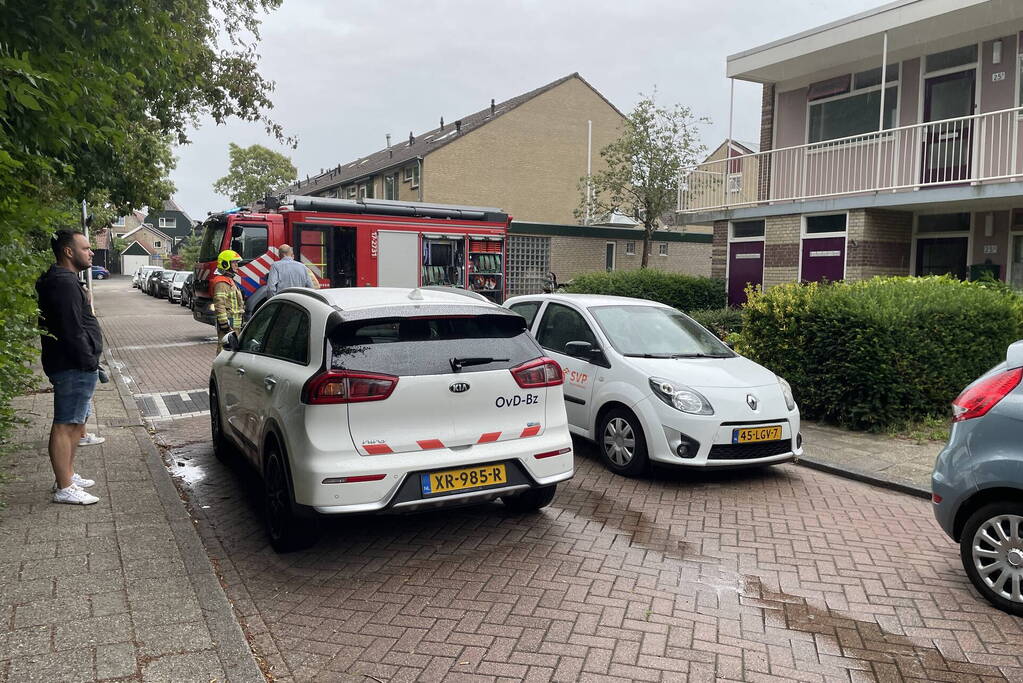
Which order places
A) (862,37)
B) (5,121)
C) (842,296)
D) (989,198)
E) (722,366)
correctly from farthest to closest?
(862,37)
(989,198)
(842,296)
(722,366)
(5,121)

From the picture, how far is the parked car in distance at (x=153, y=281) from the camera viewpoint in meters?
41.9

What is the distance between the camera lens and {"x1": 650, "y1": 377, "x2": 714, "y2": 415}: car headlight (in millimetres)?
6062

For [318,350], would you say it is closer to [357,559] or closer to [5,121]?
[357,559]

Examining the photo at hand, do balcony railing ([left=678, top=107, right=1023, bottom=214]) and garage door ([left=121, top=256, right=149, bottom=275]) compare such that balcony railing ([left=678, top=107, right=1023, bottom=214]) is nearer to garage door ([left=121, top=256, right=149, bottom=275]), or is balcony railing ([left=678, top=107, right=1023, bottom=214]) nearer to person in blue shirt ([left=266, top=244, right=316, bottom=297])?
person in blue shirt ([left=266, top=244, right=316, bottom=297])

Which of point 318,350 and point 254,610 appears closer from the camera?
point 254,610

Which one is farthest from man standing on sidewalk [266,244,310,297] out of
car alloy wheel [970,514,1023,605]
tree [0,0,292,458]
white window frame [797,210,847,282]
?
white window frame [797,210,847,282]

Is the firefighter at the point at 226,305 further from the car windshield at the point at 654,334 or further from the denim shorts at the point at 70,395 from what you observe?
the car windshield at the point at 654,334

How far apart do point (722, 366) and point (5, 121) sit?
5.51 meters

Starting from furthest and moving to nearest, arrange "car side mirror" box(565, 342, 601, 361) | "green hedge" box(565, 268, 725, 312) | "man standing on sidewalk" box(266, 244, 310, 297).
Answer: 1. "green hedge" box(565, 268, 725, 312)
2. "man standing on sidewalk" box(266, 244, 310, 297)
3. "car side mirror" box(565, 342, 601, 361)

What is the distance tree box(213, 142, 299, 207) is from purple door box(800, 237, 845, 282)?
2226 inches

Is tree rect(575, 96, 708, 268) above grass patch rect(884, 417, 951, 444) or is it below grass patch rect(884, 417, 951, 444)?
above

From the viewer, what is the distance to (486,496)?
4.48 metres

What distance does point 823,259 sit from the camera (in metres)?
15.3

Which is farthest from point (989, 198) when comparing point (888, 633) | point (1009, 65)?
point (888, 633)
